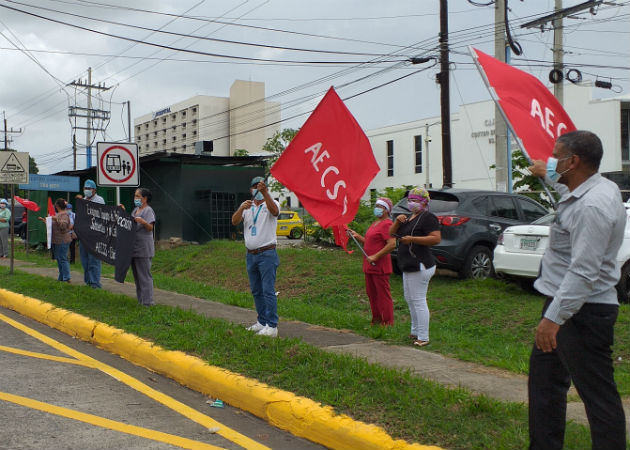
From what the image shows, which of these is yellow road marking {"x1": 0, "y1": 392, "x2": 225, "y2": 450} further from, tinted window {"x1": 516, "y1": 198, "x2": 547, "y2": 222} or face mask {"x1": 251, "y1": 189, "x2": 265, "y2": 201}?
tinted window {"x1": 516, "y1": 198, "x2": 547, "y2": 222}

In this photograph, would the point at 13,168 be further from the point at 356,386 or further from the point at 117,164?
the point at 356,386

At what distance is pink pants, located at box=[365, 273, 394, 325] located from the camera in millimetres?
8000

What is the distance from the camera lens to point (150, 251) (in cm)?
944

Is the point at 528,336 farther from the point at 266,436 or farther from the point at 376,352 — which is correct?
the point at 266,436

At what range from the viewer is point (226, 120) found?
105 metres

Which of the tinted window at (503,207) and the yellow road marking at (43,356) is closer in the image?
the yellow road marking at (43,356)

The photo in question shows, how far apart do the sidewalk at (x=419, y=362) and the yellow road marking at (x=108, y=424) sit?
216 cm

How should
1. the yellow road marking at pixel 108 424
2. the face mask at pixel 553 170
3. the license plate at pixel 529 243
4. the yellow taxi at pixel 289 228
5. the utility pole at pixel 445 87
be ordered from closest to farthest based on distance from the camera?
the face mask at pixel 553 170, the yellow road marking at pixel 108 424, the license plate at pixel 529 243, the utility pole at pixel 445 87, the yellow taxi at pixel 289 228

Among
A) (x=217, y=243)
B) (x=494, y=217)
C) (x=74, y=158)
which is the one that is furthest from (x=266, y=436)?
(x=74, y=158)

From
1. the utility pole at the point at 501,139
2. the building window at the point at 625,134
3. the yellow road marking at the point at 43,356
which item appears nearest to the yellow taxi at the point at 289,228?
the utility pole at the point at 501,139

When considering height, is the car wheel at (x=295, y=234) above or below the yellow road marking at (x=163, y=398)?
above

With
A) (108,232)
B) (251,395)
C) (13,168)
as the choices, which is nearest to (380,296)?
(251,395)

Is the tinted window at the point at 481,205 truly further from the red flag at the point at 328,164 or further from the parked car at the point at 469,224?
the red flag at the point at 328,164

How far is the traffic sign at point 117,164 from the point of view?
35.1 ft
